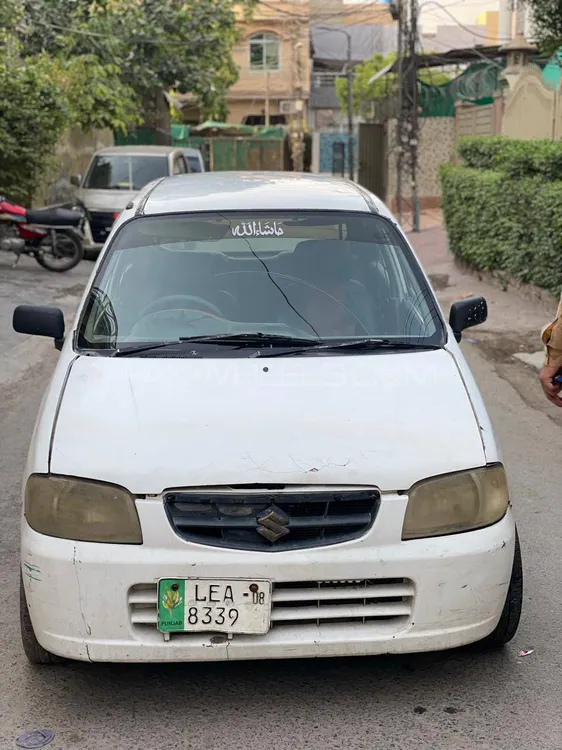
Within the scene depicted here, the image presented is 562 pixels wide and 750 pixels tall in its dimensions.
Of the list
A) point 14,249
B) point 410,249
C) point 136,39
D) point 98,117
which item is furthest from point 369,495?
point 136,39

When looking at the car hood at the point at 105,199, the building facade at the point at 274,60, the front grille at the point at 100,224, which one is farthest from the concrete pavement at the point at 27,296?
the building facade at the point at 274,60

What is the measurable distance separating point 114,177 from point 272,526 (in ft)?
48.1

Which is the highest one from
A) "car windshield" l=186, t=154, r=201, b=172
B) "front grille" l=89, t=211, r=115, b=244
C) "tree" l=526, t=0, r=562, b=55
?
"tree" l=526, t=0, r=562, b=55

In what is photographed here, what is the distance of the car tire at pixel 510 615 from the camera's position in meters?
3.46

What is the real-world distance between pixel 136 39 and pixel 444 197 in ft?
40.7

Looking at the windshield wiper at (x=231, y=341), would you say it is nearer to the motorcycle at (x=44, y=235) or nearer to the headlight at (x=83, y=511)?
the headlight at (x=83, y=511)

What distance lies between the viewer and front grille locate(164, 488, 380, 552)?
3049 mm

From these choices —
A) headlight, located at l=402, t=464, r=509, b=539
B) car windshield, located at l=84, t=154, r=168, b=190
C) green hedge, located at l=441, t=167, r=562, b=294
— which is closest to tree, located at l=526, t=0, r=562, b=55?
green hedge, located at l=441, t=167, r=562, b=294

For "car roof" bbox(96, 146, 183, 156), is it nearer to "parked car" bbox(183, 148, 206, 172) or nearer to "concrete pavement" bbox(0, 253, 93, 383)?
"parked car" bbox(183, 148, 206, 172)

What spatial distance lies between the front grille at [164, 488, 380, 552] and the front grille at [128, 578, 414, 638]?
0.48 ft

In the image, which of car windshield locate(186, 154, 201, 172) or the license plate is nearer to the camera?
the license plate

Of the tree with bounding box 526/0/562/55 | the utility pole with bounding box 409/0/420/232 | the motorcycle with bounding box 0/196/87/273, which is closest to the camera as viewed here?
the motorcycle with bounding box 0/196/87/273

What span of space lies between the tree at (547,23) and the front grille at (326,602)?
1330 cm

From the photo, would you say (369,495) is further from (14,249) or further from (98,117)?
(98,117)
